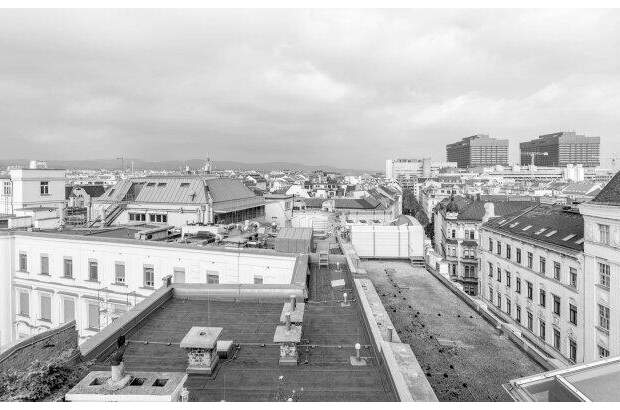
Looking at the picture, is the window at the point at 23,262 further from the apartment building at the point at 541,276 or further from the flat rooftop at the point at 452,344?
the apartment building at the point at 541,276

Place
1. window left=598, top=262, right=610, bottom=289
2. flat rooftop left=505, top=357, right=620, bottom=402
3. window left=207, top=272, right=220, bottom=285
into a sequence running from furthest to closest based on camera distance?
window left=598, top=262, right=610, bottom=289
window left=207, top=272, right=220, bottom=285
flat rooftop left=505, top=357, right=620, bottom=402

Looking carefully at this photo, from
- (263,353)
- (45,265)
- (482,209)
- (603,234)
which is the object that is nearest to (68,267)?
(45,265)

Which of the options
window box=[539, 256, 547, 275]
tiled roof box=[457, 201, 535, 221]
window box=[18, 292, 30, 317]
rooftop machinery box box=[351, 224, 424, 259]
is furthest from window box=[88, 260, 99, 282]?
tiled roof box=[457, 201, 535, 221]

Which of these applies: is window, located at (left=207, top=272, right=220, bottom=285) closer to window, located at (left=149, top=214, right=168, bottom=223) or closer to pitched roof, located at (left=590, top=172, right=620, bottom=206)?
window, located at (left=149, top=214, right=168, bottom=223)

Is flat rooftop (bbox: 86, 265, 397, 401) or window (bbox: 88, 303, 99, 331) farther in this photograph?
window (bbox: 88, 303, 99, 331)

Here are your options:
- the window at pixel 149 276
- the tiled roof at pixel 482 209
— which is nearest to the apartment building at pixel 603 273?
the window at pixel 149 276

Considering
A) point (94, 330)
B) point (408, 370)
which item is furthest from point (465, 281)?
point (408, 370)

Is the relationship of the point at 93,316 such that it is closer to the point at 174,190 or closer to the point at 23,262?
the point at 23,262
